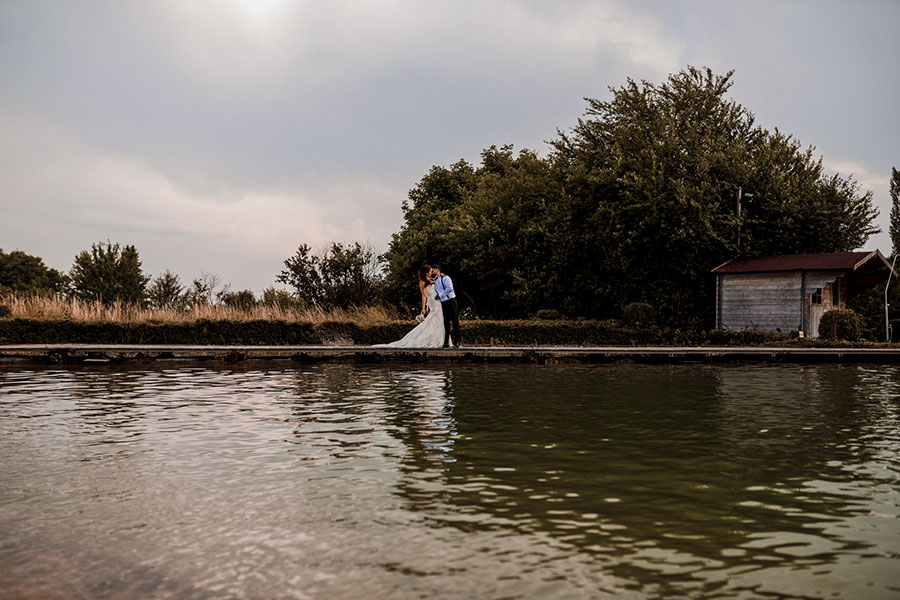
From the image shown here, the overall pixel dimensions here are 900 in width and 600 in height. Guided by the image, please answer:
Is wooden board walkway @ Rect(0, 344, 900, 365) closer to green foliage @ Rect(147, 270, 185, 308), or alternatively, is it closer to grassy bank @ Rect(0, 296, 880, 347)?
grassy bank @ Rect(0, 296, 880, 347)

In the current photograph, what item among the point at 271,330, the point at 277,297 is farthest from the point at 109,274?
the point at 271,330

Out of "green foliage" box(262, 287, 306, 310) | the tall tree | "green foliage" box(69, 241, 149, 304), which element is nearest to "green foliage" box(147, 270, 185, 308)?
"green foliage" box(69, 241, 149, 304)

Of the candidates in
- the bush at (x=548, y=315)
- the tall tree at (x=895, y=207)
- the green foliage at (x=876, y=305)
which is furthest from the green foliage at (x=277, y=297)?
the tall tree at (x=895, y=207)

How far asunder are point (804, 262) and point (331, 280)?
1873cm

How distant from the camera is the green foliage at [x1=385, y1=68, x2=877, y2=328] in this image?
31297 mm

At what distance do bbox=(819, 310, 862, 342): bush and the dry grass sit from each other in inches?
603

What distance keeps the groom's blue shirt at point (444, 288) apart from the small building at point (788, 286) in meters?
13.2

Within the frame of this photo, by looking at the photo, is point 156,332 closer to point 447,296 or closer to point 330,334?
point 330,334

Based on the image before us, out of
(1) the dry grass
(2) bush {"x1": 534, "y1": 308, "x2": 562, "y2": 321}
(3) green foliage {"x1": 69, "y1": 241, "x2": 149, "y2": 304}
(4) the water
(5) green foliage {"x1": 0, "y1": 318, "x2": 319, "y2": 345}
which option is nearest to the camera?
(4) the water

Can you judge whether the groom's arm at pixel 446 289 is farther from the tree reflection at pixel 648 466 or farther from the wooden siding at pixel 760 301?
the wooden siding at pixel 760 301

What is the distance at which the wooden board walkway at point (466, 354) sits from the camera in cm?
2105

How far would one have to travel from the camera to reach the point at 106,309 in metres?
26.4

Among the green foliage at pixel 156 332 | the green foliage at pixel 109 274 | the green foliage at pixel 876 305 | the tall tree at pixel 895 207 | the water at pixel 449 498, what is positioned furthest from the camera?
the tall tree at pixel 895 207

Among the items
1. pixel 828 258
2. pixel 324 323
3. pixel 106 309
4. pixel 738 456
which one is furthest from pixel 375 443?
pixel 828 258
